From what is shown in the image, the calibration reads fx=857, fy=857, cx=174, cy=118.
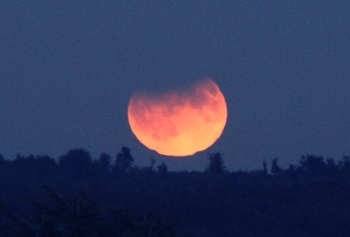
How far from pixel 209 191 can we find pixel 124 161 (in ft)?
53.1

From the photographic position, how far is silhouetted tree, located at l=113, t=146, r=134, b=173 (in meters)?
67.9

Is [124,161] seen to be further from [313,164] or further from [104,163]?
[313,164]

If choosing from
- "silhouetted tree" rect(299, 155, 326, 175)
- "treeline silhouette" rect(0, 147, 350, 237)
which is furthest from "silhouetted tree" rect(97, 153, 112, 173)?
"silhouetted tree" rect(299, 155, 326, 175)

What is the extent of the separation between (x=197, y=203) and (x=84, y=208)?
34889mm

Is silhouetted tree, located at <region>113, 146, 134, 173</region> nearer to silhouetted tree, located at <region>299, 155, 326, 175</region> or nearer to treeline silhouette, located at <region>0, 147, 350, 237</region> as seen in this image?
treeline silhouette, located at <region>0, 147, 350, 237</region>

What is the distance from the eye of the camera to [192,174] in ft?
213

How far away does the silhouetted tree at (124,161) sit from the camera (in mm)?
67875

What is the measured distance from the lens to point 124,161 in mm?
Answer: 69312

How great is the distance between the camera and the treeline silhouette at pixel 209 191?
46.9 meters

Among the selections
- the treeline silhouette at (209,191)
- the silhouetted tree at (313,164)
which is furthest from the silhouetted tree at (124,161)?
the silhouetted tree at (313,164)

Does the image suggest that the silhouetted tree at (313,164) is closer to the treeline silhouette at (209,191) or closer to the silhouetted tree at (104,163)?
the treeline silhouette at (209,191)

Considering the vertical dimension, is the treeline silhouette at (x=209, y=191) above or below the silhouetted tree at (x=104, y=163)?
below

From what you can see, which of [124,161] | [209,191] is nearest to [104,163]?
[124,161]

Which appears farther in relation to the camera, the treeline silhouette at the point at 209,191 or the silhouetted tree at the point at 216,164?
the silhouetted tree at the point at 216,164
